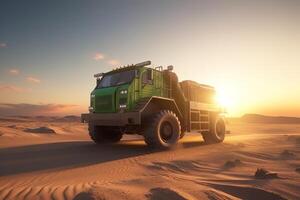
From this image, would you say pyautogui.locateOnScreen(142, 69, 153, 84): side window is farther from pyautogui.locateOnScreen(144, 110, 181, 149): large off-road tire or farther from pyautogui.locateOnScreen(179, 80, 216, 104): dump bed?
pyautogui.locateOnScreen(179, 80, 216, 104): dump bed

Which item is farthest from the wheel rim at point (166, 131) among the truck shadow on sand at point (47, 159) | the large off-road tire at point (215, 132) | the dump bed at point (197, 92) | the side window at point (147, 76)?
the large off-road tire at point (215, 132)

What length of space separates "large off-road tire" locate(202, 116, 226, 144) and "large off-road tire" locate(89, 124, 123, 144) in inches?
161

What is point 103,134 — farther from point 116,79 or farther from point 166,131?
point 166,131

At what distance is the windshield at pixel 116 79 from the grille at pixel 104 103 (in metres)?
0.64

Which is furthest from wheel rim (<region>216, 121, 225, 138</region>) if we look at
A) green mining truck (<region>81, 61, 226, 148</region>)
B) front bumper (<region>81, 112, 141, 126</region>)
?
front bumper (<region>81, 112, 141, 126</region>)

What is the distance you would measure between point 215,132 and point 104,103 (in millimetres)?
5473

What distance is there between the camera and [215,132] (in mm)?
13352

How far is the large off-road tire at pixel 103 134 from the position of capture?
11719 millimetres

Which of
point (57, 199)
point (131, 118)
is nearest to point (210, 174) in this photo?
point (57, 199)

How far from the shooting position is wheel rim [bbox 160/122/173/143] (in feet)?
33.9

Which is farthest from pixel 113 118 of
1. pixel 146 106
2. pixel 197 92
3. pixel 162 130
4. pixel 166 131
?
pixel 197 92

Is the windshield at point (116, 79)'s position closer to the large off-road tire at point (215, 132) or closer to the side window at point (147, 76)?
the side window at point (147, 76)

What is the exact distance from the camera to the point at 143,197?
3.78m

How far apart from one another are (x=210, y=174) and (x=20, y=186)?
355 centimetres
